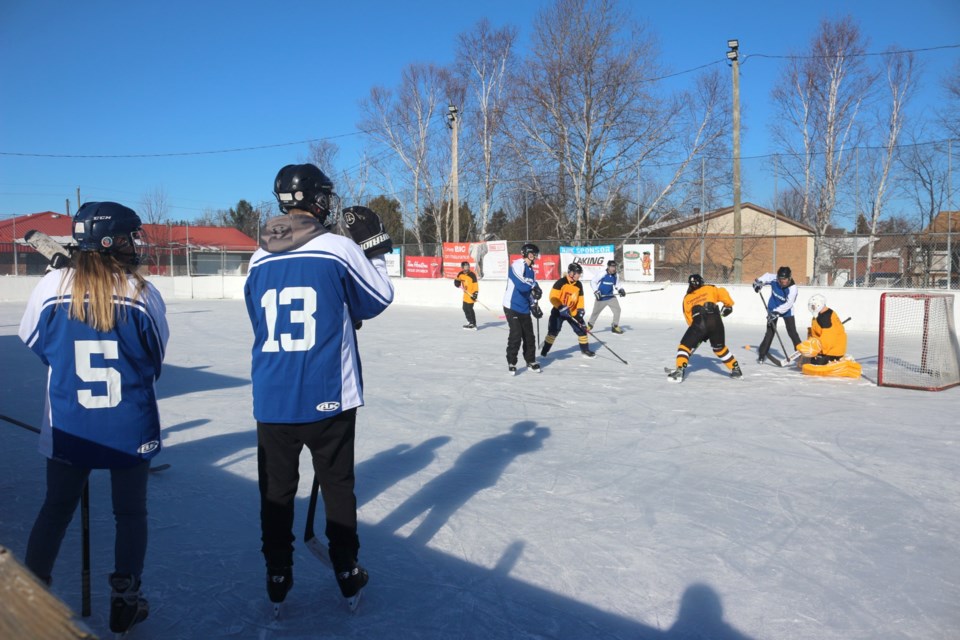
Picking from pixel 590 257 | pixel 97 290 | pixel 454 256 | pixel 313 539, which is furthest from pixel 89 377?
pixel 454 256

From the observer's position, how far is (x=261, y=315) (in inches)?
107

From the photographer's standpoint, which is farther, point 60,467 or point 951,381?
point 951,381

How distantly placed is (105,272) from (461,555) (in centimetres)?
216

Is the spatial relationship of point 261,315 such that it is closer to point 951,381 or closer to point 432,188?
point 951,381

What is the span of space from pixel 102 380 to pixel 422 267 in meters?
21.9

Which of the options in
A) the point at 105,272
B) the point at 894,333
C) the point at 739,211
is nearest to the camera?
the point at 105,272

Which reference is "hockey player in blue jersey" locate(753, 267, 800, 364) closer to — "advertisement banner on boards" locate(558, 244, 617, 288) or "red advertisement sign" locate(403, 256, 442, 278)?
"advertisement banner on boards" locate(558, 244, 617, 288)

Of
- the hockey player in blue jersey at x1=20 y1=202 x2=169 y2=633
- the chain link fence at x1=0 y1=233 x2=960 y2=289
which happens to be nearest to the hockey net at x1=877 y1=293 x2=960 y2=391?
the chain link fence at x1=0 y1=233 x2=960 y2=289

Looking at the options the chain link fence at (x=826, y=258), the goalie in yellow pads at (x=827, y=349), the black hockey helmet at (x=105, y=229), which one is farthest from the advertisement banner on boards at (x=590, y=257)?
the black hockey helmet at (x=105, y=229)

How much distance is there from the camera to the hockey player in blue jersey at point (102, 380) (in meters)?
2.50

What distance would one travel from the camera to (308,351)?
2680 millimetres

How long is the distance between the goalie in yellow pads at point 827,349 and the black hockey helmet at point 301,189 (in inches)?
311

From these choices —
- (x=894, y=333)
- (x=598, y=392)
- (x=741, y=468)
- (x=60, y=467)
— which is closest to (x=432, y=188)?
(x=894, y=333)

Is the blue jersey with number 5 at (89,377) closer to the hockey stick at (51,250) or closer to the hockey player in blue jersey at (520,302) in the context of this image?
the hockey stick at (51,250)
